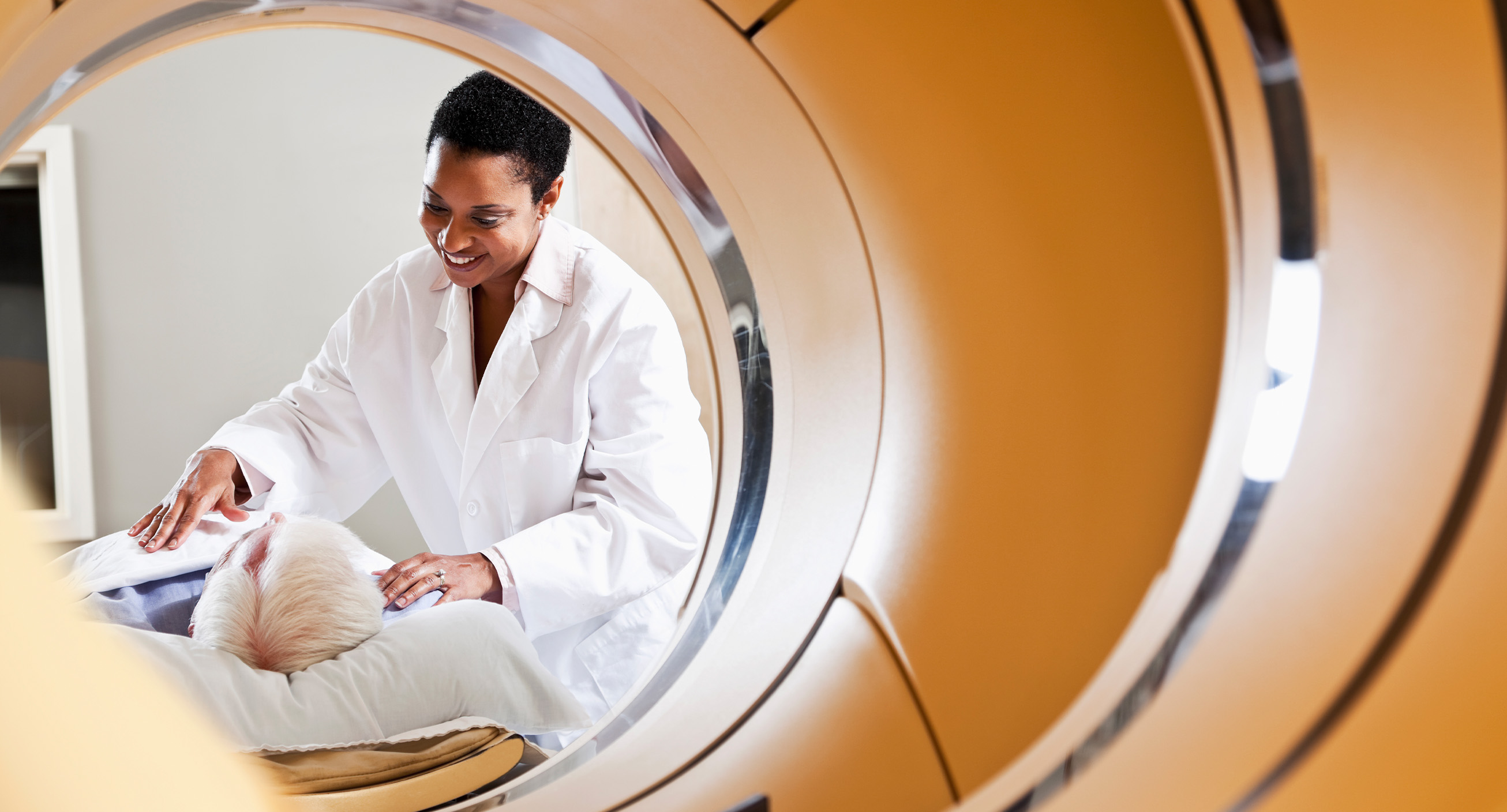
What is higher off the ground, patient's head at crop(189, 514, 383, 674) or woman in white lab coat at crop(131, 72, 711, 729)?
woman in white lab coat at crop(131, 72, 711, 729)

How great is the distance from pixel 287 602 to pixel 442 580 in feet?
0.61

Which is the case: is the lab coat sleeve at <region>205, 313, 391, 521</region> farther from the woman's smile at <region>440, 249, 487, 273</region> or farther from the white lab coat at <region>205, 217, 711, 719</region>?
the woman's smile at <region>440, 249, 487, 273</region>

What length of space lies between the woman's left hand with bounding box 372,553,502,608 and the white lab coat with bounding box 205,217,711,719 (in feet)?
0.09

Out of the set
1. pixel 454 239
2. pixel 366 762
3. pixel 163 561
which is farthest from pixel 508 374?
pixel 366 762

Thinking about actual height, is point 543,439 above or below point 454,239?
below

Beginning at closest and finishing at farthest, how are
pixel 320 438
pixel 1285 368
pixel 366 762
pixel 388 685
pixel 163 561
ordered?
pixel 1285 368 < pixel 366 762 < pixel 388 685 < pixel 163 561 < pixel 320 438

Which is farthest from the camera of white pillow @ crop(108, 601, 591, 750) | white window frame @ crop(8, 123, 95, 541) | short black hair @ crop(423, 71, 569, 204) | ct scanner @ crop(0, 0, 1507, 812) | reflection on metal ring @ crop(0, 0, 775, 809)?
white window frame @ crop(8, 123, 95, 541)

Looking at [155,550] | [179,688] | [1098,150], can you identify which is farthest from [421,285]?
[1098,150]

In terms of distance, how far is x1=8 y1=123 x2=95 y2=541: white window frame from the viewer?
2.41 meters

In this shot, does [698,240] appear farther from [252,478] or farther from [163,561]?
[252,478]

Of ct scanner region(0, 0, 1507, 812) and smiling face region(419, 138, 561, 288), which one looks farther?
smiling face region(419, 138, 561, 288)

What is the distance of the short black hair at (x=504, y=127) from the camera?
1.12 metres

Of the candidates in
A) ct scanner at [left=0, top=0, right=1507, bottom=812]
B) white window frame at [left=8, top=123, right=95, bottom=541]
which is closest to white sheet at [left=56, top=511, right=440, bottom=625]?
ct scanner at [left=0, top=0, right=1507, bottom=812]

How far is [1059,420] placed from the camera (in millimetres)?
323
